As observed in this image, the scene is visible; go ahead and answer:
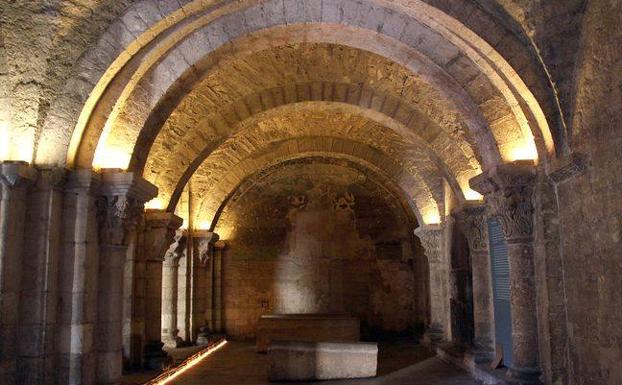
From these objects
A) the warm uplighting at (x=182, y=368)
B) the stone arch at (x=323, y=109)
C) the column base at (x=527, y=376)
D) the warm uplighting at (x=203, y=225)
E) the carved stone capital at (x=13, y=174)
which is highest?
the stone arch at (x=323, y=109)

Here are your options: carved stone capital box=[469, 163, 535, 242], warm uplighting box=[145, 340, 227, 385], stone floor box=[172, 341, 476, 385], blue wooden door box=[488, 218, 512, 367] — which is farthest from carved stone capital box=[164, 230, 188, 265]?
carved stone capital box=[469, 163, 535, 242]

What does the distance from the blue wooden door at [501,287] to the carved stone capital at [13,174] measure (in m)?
5.39

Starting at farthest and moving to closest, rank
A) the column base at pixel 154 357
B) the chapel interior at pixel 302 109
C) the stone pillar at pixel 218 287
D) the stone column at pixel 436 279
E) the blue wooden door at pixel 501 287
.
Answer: the stone pillar at pixel 218 287 → the stone column at pixel 436 279 → the column base at pixel 154 357 → the blue wooden door at pixel 501 287 → the chapel interior at pixel 302 109

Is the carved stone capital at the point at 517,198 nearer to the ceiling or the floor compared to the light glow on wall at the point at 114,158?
nearer to the floor

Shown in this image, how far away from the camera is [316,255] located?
13.5 metres

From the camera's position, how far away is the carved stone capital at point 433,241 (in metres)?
10.8

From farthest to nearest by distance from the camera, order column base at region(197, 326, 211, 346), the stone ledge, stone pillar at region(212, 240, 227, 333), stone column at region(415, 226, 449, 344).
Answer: stone pillar at region(212, 240, 227, 333) < column base at region(197, 326, 211, 346) < stone column at region(415, 226, 449, 344) < the stone ledge

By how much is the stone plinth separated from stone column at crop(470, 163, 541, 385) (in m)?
2.25

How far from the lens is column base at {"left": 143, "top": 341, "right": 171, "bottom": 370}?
780cm

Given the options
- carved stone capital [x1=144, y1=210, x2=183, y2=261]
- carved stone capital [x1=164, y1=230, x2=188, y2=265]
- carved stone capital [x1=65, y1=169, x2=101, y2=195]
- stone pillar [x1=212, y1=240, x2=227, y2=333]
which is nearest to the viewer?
carved stone capital [x1=65, y1=169, x2=101, y2=195]

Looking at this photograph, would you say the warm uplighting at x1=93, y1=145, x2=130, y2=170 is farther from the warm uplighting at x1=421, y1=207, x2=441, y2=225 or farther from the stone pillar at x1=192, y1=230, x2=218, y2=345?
the warm uplighting at x1=421, y1=207, x2=441, y2=225

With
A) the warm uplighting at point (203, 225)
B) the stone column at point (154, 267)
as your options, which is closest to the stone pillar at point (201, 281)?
the warm uplighting at point (203, 225)

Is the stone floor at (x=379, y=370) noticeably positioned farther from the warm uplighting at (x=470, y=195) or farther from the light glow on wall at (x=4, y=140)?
the light glow on wall at (x=4, y=140)

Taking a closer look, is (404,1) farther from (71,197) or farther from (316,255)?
(316,255)
